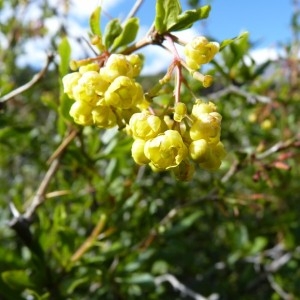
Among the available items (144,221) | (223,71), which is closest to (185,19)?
(223,71)

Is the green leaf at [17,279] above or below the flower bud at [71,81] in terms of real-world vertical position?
below

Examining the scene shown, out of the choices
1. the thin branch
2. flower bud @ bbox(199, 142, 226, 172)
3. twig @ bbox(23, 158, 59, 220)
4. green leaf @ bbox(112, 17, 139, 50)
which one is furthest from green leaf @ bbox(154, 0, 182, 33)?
twig @ bbox(23, 158, 59, 220)

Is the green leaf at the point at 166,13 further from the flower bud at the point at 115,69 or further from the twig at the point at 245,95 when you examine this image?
the twig at the point at 245,95

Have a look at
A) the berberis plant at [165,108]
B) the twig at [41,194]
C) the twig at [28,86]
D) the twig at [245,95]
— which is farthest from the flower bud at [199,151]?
the twig at [245,95]

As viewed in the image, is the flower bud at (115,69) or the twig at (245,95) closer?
the flower bud at (115,69)

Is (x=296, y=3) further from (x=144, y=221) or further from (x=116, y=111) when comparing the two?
(x=116, y=111)

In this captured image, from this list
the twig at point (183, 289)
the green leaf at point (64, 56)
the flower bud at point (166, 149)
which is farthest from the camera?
the twig at point (183, 289)

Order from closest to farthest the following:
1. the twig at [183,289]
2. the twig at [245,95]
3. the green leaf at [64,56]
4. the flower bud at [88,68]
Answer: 1. the flower bud at [88,68]
2. the green leaf at [64,56]
3. the twig at [245,95]
4. the twig at [183,289]

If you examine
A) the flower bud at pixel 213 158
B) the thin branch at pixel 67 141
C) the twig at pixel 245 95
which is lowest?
the twig at pixel 245 95
